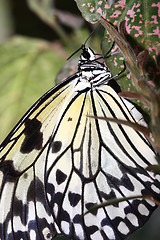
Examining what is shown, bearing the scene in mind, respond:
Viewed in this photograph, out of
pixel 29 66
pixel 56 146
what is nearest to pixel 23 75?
pixel 29 66

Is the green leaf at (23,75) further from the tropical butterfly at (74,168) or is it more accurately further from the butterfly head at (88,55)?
the butterfly head at (88,55)

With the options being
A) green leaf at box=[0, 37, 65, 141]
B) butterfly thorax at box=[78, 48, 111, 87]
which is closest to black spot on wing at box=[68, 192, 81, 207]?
butterfly thorax at box=[78, 48, 111, 87]

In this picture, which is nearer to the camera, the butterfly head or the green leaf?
the butterfly head

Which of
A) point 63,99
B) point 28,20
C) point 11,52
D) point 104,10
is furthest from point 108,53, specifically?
point 28,20

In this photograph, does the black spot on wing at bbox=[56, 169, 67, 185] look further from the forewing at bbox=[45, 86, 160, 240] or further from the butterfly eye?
the butterfly eye

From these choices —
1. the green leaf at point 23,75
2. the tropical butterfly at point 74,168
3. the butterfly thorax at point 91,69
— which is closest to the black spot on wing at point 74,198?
the tropical butterfly at point 74,168

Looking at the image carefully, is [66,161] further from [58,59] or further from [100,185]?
[58,59]
